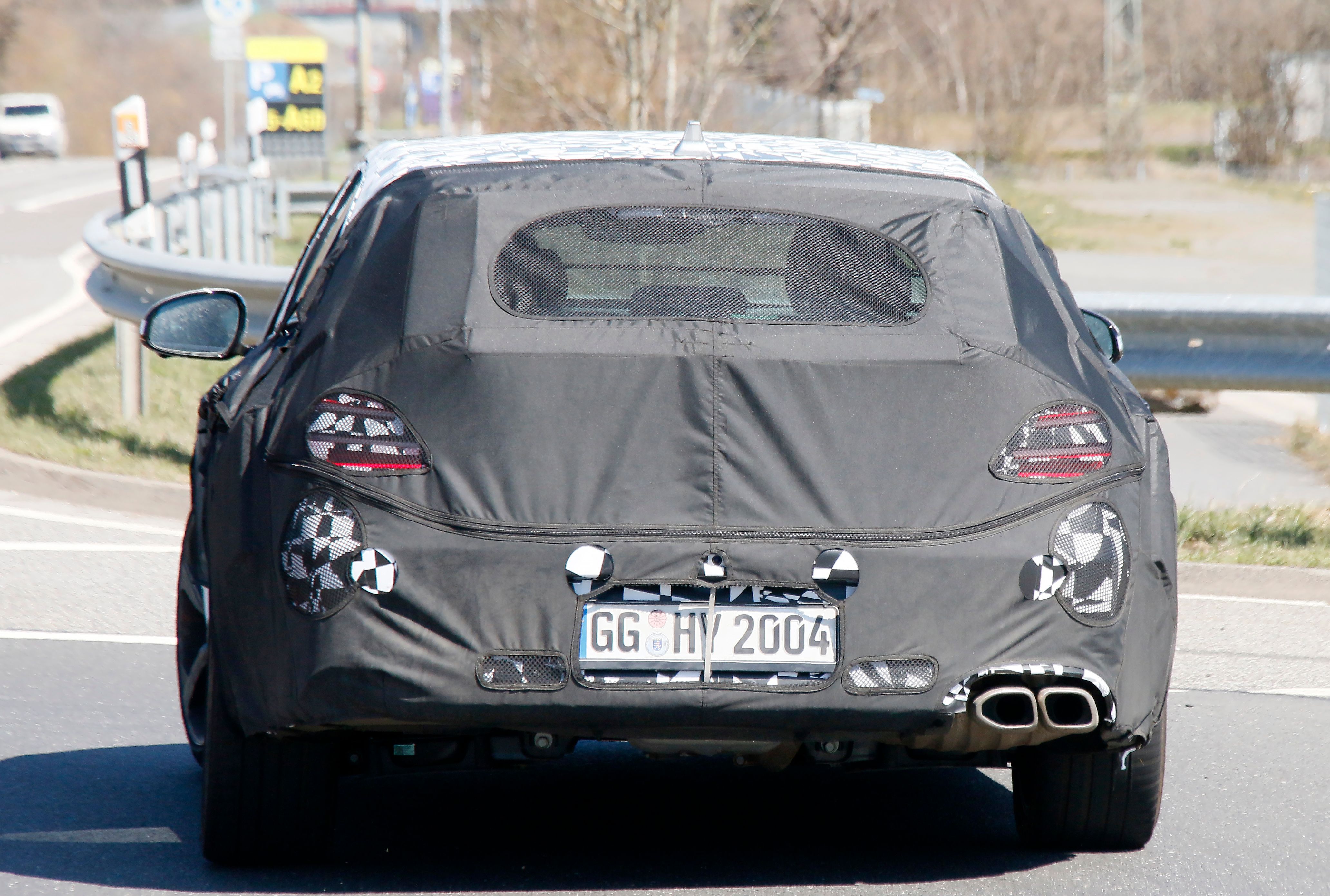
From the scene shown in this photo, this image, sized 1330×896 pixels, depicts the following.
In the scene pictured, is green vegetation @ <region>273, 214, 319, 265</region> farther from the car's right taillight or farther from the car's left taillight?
the car's right taillight

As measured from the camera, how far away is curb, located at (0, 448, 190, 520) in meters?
8.84

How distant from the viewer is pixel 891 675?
11.5 ft

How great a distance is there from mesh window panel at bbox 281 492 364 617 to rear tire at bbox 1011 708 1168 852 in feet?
5.08

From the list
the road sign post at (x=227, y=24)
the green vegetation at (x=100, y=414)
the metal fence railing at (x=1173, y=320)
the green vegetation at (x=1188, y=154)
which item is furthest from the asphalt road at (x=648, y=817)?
the green vegetation at (x=1188, y=154)

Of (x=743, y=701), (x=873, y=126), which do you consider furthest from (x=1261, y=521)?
(x=873, y=126)

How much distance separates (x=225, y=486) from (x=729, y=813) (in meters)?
1.57

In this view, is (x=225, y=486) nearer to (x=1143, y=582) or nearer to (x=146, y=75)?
(x=1143, y=582)

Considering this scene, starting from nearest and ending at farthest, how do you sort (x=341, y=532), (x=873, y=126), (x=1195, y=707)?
1. (x=341, y=532)
2. (x=1195, y=707)
3. (x=873, y=126)

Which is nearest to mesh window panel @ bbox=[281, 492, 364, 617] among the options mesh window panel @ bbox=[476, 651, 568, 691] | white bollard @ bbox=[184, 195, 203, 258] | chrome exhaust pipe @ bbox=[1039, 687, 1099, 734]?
mesh window panel @ bbox=[476, 651, 568, 691]

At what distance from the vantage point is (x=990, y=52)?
53.5 m

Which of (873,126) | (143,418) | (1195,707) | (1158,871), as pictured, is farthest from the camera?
(873,126)

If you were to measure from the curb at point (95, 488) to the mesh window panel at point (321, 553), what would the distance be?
537 cm

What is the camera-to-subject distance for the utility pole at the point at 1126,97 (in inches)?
2046

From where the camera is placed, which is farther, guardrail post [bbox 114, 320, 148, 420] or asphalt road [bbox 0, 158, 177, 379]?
asphalt road [bbox 0, 158, 177, 379]
